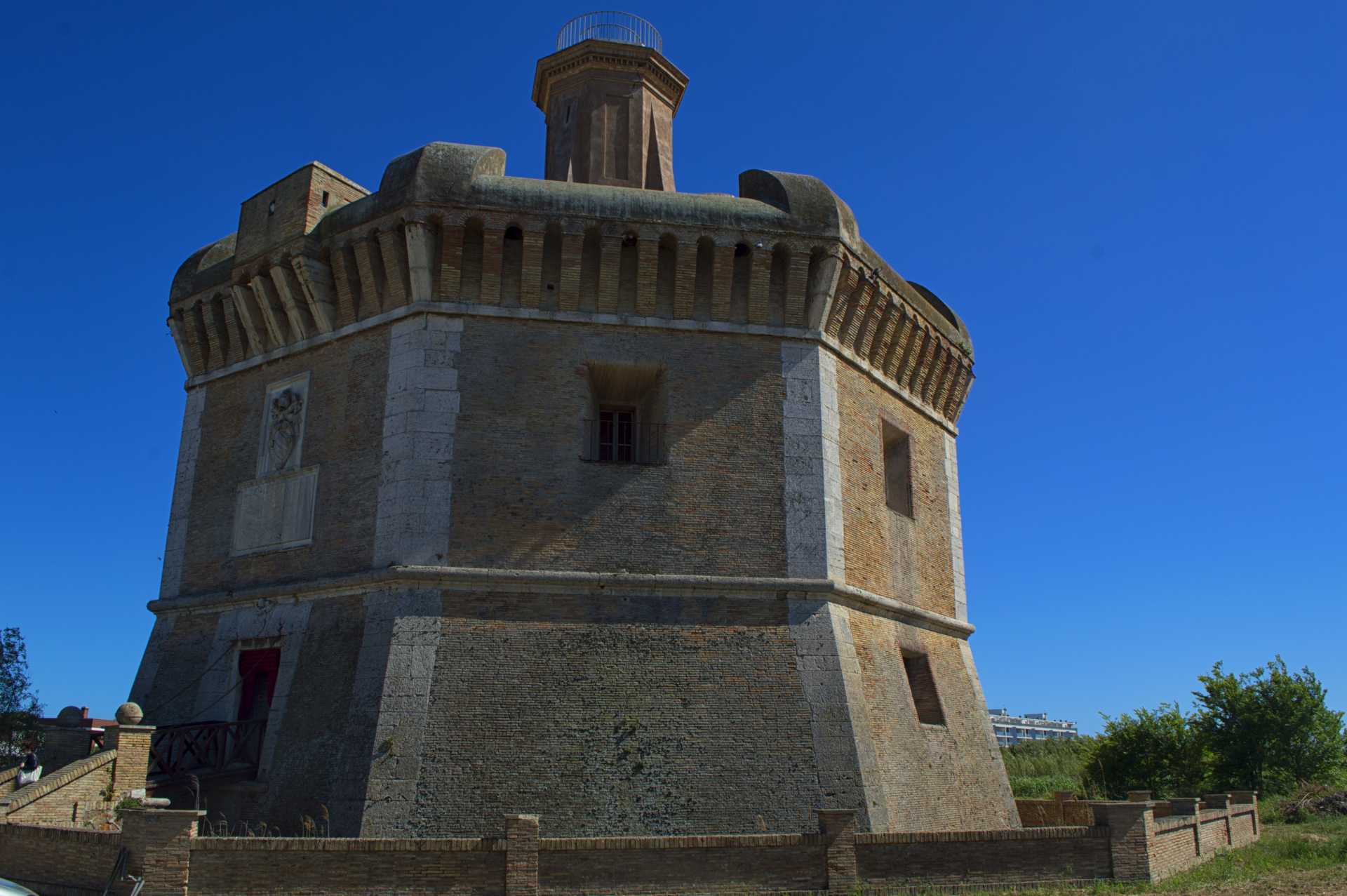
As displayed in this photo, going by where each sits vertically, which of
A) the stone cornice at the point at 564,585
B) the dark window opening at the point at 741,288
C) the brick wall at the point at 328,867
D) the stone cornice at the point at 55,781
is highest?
the dark window opening at the point at 741,288

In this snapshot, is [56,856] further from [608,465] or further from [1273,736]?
[1273,736]

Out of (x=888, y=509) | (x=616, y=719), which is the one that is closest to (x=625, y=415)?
(x=888, y=509)

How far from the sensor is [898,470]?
16812 mm

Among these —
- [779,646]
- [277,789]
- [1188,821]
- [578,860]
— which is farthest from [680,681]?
[1188,821]

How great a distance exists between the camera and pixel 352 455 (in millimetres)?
13906

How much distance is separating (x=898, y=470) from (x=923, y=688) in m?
3.24

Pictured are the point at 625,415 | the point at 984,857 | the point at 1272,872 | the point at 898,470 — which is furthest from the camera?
the point at 898,470

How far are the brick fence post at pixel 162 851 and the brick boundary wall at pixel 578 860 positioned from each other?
0.01 metres

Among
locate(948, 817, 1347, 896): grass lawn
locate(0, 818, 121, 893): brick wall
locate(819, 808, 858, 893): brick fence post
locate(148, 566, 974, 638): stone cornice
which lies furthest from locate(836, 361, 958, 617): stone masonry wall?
locate(0, 818, 121, 893): brick wall

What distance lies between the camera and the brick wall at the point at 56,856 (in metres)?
9.74

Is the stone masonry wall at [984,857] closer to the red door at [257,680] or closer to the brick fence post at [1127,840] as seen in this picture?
the brick fence post at [1127,840]

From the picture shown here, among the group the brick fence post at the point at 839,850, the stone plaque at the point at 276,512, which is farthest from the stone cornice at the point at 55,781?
the brick fence post at the point at 839,850

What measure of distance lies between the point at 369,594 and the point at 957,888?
283 inches

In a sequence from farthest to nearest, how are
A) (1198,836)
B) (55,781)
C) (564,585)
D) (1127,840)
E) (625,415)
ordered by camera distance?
(625,415), (1198,836), (564,585), (55,781), (1127,840)
